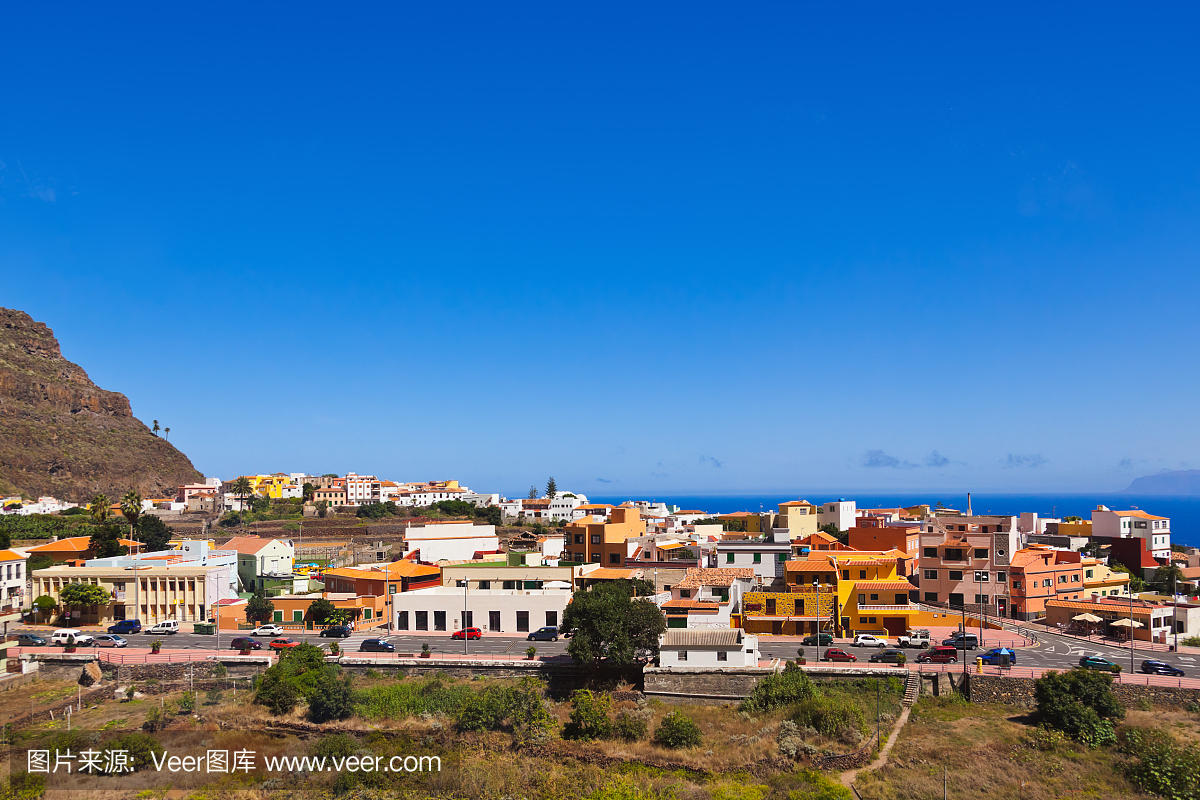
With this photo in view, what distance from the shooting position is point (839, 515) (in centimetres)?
8894

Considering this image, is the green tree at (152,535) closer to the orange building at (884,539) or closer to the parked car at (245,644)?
the parked car at (245,644)

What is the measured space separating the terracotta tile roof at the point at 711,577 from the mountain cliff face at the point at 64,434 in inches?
4954

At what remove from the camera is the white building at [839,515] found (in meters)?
88.6

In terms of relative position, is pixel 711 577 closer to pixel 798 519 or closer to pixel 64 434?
pixel 798 519

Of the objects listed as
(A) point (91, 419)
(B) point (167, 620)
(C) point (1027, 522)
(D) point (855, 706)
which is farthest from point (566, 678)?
(A) point (91, 419)

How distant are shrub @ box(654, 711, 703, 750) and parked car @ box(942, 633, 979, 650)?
16881 millimetres

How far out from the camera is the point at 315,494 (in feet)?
499

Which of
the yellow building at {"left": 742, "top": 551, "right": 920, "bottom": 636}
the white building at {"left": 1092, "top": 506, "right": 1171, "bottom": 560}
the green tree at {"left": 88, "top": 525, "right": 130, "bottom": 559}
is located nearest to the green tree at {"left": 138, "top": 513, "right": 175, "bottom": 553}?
the green tree at {"left": 88, "top": 525, "right": 130, "bottom": 559}

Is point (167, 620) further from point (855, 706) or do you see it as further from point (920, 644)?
point (920, 644)

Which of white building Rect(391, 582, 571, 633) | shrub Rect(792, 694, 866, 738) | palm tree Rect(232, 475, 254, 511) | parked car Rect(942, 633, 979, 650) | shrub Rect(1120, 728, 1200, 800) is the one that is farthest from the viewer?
palm tree Rect(232, 475, 254, 511)

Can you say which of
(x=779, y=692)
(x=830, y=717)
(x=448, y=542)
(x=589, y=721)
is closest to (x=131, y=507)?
(x=448, y=542)

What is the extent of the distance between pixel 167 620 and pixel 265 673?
18.2 meters

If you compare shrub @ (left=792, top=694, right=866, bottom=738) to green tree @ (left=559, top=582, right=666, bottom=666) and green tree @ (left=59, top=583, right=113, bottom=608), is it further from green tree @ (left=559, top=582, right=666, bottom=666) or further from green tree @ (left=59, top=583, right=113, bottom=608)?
green tree @ (left=59, top=583, right=113, bottom=608)

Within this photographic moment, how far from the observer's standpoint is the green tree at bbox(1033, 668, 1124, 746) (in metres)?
34.6
